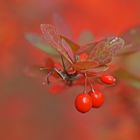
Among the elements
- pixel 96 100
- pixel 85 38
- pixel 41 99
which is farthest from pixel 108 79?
pixel 41 99

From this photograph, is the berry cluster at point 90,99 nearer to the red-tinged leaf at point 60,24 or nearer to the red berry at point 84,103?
the red berry at point 84,103

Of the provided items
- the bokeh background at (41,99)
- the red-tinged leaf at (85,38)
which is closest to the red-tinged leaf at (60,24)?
the red-tinged leaf at (85,38)

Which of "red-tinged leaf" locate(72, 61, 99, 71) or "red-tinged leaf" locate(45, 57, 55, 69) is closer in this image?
"red-tinged leaf" locate(72, 61, 99, 71)

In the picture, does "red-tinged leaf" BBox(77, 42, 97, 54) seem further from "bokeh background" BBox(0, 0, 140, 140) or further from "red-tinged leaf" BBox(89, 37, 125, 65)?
"bokeh background" BBox(0, 0, 140, 140)

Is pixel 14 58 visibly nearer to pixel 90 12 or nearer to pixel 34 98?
pixel 34 98

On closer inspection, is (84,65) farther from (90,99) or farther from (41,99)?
(41,99)

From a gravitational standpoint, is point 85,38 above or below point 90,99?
above

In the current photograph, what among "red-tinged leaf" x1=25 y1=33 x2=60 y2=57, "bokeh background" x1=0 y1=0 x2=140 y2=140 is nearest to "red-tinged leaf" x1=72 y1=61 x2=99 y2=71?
"red-tinged leaf" x1=25 y1=33 x2=60 y2=57
